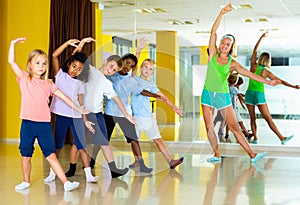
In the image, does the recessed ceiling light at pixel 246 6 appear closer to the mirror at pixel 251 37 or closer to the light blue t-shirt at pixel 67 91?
the mirror at pixel 251 37

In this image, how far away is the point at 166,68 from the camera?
604cm

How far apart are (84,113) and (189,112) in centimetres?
148

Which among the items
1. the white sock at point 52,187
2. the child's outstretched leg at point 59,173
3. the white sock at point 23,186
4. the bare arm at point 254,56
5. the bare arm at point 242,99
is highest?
the bare arm at point 254,56

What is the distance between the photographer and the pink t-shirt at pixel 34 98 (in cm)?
420

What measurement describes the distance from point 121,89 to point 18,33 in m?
3.86

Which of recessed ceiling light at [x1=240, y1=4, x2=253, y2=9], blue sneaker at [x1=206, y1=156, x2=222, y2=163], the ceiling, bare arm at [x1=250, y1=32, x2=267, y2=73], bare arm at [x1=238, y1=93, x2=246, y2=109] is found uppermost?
recessed ceiling light at [x1=240, y1=4, x2=253, y2=9]

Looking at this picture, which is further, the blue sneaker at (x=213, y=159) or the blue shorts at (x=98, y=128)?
the blue sneaker at (x=213, y=159)

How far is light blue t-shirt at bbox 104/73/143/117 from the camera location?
4.90 meters

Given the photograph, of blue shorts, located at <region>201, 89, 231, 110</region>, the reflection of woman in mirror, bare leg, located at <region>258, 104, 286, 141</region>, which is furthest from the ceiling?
blue shorts, located at <region>201, 89, 231, 110</region>

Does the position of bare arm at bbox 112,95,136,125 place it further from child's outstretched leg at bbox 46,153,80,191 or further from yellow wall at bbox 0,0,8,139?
yellow wall at bbox 0,0,8,139

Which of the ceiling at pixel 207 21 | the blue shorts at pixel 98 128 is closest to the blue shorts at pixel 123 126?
the blue shorts at pixel 98 128

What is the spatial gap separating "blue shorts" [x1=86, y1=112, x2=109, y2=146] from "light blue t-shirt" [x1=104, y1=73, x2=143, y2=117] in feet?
0.55

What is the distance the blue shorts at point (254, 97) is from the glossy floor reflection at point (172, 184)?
Result: 1.17 metres

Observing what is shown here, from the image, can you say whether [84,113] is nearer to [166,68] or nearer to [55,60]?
[55,60]
